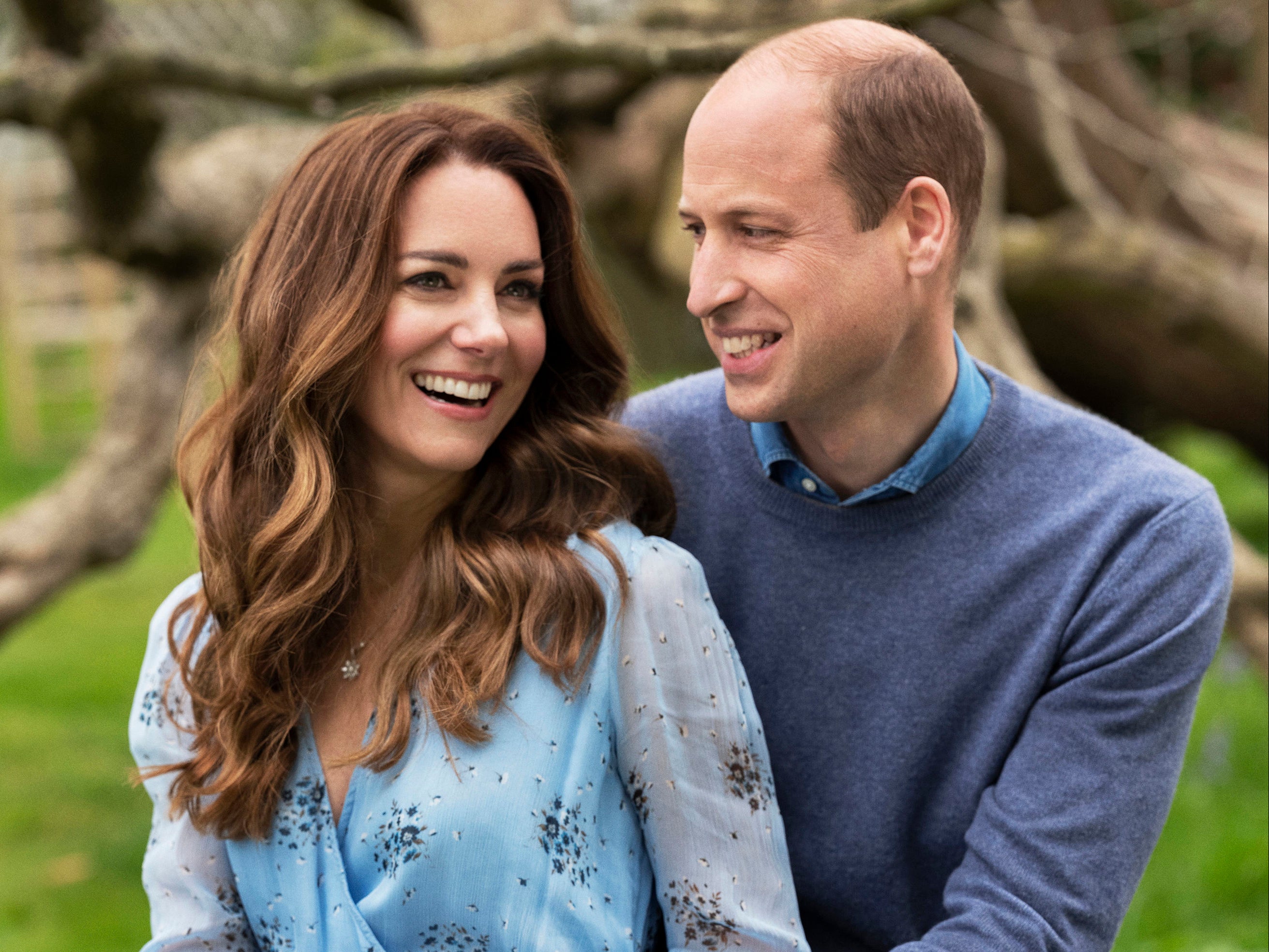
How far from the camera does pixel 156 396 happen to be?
3324 millimetres

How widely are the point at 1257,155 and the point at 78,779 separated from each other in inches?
195

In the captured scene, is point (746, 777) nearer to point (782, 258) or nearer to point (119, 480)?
point (782, 258)

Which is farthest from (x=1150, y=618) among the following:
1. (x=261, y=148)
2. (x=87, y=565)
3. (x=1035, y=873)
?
(x=261, y=148)

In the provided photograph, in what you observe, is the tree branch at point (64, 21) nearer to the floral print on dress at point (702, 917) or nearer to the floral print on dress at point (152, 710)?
the floral print on dress at point (152, 710)

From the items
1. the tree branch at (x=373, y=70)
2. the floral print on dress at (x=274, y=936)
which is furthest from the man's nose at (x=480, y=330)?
the tree branch at (x=373, y=70)

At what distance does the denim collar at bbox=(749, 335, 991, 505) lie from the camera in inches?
68.7

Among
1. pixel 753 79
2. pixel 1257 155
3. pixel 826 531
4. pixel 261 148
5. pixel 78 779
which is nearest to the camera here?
pixel 753 79

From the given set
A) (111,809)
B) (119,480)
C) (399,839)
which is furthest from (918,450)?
(111,809)

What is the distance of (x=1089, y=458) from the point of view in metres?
1.76

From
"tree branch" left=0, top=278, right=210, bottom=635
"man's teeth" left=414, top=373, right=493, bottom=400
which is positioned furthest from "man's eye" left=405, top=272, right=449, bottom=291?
"tree branch" left=0, top=278, right=210, bottom=635

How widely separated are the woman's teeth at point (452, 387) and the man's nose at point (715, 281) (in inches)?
11.1

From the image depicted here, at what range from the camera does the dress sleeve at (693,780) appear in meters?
1.61

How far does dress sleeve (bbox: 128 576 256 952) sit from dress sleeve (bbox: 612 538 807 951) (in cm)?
54

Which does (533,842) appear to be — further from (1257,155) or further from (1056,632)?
(1257,155)
